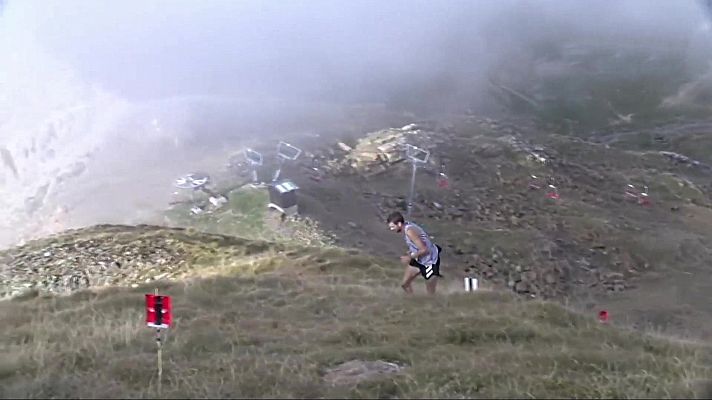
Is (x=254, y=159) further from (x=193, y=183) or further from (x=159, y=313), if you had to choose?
(x=159, y=313)

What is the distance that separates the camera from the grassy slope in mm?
6336

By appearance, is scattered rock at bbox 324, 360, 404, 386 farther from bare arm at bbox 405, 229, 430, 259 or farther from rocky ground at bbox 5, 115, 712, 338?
rocky ground at bbox 5, 115, 712, 338

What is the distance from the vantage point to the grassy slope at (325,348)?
20.8 ft

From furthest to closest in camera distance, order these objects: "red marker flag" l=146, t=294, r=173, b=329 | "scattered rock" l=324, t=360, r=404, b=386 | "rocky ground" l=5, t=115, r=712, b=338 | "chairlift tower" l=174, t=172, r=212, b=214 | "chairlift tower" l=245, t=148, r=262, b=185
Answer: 1. "chairlift tower" l=245, t=148, r=262, b=185
2. "chairlift tower" l=174, t=172, r=212, b=214
3. "rocky ground" l=5, t=115, r=712, b=338
4. "red marker flag" l=146, t=294, r=173, b=329
5. "scattered rock" l=324, t=360, r=404, b=386

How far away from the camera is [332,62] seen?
324 feet

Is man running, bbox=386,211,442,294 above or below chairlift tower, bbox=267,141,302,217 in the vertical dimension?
below

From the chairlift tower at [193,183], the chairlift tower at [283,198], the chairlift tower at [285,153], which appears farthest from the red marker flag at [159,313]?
the chairlift tower at [285,153]

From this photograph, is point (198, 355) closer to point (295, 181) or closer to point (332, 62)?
point (295, 181)

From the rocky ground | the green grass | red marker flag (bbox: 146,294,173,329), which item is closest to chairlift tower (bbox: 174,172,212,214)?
the rocky ground

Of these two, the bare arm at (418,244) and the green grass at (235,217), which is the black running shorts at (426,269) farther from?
the green grass at (235,217)

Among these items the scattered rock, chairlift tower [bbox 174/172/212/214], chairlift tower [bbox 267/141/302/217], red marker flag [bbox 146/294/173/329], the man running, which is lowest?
the scattered rock

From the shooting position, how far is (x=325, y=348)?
7.88 m

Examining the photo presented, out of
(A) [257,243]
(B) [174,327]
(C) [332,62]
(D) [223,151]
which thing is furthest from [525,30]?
(B) [174,327]

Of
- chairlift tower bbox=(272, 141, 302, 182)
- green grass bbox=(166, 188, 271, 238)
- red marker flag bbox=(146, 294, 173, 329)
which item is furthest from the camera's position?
chairlift tower bbox=(272, 141, 302, 182)
